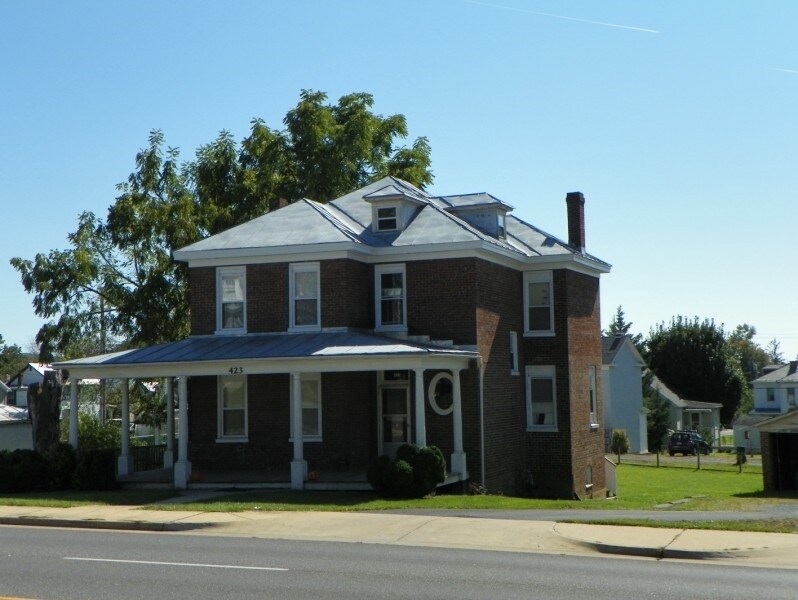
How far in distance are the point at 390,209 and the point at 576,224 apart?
7881 mm

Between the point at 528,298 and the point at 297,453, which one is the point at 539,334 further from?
the point at 297,453

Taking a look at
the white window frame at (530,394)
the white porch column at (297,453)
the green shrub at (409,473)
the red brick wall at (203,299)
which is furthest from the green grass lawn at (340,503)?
the white window frame at (530,394)

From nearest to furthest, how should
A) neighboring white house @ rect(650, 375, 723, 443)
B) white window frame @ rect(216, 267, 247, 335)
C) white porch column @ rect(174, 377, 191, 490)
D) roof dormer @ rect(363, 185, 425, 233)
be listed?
white porch column @ rect(174, 377, 191, 490), white window frame @ rect(216, 267, 247, 335), roof dormer @ rect(363, 185, 425, 233), neighboring white house @ rect(650, 375, 723, 443)

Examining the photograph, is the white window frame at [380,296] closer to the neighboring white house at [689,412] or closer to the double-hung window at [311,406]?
the double-hung window at [311,406]

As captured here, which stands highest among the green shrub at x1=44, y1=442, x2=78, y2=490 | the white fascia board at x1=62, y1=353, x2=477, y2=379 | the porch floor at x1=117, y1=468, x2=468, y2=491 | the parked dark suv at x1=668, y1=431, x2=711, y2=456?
the white fascia board at x1=62, y1=353, x2=477, y2=379

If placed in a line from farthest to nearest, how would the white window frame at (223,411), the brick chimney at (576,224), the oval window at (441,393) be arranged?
the brick chimney at (576,224) → the white window frame at (223,411) → the oval window at (441,393)

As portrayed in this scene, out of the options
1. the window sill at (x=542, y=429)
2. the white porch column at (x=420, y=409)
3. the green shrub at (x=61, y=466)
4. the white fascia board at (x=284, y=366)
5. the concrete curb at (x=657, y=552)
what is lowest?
the concrete curb at (x=657, y=552)

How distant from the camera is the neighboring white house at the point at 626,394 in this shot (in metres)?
65.3

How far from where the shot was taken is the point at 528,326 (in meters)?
32.0

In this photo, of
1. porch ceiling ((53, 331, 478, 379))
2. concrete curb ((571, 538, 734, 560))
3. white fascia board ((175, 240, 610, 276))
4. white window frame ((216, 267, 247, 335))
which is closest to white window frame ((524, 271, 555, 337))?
white fascia board ((175, 240, 610, 276))

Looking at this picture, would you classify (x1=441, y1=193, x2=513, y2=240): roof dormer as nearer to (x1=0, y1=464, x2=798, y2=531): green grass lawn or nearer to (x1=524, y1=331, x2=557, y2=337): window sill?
(x1=524, y1=331, x2=557, y2=337): window sill

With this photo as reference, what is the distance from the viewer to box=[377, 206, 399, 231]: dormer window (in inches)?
1176

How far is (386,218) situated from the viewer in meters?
30.0

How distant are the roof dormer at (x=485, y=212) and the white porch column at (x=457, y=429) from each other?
6988 mm
